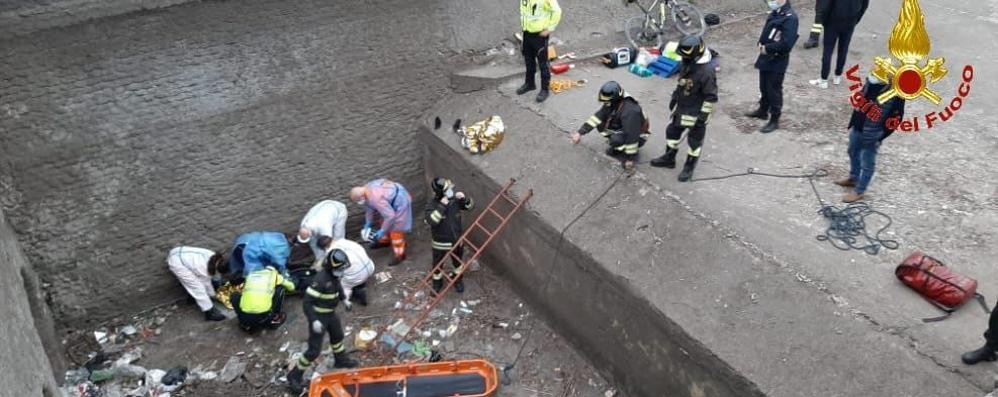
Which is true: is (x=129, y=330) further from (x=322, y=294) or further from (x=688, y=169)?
(x=688, y=169)

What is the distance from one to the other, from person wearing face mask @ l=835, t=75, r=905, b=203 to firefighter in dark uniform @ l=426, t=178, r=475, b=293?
416cm

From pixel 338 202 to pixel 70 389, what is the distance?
12.5ft

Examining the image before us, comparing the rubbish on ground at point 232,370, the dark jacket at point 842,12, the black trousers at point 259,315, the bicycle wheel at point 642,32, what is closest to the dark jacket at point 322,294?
the black trousers at point 259,315

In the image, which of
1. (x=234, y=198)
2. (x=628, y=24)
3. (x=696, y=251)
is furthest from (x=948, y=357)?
(x=234, y=198)

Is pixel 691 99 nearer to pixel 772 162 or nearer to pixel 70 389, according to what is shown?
pixel 772 162

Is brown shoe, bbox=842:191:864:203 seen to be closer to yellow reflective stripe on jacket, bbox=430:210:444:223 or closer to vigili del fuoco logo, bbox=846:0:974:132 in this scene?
vigili del fuoco logo, bbox=846:0:974:132

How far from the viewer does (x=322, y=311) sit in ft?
Answer: 23.8

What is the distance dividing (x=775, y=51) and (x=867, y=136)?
1.69 metres

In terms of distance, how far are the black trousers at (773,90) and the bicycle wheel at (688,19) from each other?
269 cm

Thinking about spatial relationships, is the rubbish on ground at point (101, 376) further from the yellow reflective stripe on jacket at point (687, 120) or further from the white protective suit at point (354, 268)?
the yellow reflective stripe on jacket at point (687, 120)

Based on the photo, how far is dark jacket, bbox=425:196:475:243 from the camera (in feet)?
27.2

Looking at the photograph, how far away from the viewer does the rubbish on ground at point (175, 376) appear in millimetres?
7953

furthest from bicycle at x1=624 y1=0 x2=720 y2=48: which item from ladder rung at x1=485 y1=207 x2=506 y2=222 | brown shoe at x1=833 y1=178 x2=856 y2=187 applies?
brown shoe at x1=833 y1=178 x2=856 y2=187

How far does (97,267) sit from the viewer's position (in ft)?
28.5
